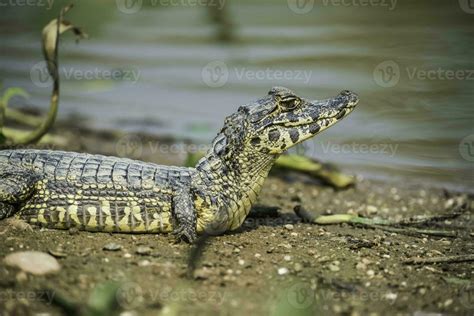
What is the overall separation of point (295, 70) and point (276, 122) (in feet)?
19.3

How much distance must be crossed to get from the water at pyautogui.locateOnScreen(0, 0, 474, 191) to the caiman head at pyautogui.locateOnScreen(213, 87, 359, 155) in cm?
300

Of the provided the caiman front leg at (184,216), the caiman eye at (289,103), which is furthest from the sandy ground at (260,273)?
the caiman eye at (289,103)

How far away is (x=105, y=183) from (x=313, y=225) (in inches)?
76.5

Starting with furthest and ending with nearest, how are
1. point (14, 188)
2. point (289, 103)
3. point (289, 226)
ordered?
point (289, 226), point (289, 103), point (14, 188)

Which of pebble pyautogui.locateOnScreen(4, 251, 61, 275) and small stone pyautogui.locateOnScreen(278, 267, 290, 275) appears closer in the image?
pebble pyautogui.locateOnScreen(4, 251, 61, 275)

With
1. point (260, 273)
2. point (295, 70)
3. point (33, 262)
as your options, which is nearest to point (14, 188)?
point (33, 262)

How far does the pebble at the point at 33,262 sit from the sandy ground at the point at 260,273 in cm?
6

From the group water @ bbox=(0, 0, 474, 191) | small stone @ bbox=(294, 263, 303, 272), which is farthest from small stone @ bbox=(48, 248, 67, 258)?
water @ bbox=(0, 0, 474, 191)

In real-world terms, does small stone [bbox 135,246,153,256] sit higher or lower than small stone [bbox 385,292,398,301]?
higher

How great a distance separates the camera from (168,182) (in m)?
5.61

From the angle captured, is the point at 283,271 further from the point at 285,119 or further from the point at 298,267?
the point at 285,119

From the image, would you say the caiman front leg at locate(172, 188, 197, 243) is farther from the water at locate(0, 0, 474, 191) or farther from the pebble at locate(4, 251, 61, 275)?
the water at locate(0, 0, 474, 191)

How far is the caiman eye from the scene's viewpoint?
5727 millimetres

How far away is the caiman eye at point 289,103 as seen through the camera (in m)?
5.73
